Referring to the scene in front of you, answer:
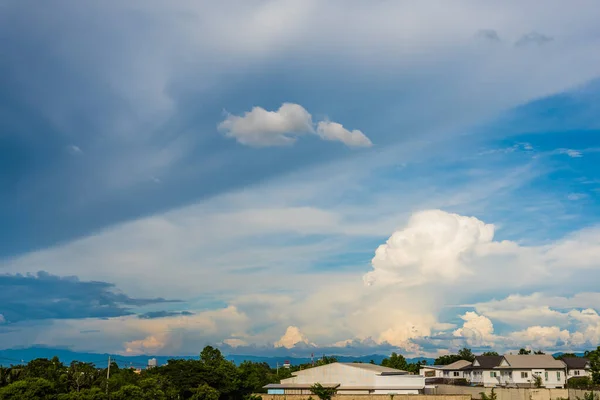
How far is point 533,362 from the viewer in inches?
4609

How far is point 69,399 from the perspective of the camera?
7381 centimetres

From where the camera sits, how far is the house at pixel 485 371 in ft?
390

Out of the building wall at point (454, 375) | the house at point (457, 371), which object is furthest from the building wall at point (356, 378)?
the building wall at point (454, 375)

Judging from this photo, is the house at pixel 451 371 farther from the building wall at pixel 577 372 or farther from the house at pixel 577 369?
the building wall at pixel 577 372

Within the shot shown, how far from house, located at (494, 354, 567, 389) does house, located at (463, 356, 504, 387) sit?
801 mm

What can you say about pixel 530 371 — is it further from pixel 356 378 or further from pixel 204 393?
pixel 204 393

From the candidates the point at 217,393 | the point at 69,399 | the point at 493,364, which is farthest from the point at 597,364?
the point at 69,399

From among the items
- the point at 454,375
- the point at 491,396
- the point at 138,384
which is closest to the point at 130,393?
the point at 138,384

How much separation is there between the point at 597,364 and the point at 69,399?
70.8 metres

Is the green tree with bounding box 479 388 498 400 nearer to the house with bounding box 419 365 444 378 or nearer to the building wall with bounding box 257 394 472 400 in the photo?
the building wall with bounding box 257 394 472 400

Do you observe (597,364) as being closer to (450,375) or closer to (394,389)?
(394,389)

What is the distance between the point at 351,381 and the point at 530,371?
3945 centimetres

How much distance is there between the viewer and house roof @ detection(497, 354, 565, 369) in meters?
115

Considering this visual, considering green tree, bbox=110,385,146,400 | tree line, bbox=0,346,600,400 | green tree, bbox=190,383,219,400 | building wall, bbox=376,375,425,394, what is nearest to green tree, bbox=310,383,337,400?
building wall, bbox=376,375,425,394
